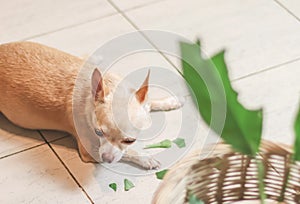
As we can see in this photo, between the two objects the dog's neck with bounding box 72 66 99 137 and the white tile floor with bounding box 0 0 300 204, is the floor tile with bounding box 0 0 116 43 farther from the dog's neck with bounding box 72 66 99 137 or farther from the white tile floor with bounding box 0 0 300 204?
the dog's neck with bounding box 72 66 99 137

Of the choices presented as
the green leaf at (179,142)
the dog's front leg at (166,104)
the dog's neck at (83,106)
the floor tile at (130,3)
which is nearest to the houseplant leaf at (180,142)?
the green leaf at (179,142)

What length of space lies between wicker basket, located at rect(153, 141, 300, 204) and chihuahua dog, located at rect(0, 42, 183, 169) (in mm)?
387

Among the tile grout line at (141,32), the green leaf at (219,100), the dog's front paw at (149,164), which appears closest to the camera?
the green leaf at (219,100)

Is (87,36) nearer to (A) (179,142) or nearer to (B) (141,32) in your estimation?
(B) (141,32)

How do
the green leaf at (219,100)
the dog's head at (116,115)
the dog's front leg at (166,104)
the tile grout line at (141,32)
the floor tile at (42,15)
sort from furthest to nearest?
the floor tile at (42,15) → the tile grout line at (141,32) → the dog's front leg at (166,104) → the dog's head at (116,115) → the green leaf at (219,100)

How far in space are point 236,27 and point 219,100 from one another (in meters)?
1.10

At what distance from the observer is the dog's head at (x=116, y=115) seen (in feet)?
4.57

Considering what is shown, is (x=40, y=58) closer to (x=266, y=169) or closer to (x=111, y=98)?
(x=111, y=98)

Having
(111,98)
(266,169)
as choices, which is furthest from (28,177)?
(266,169)

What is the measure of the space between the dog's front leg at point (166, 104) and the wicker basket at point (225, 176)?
58 cm

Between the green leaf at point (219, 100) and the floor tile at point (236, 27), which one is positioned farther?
the floor tile at point (236, 27)

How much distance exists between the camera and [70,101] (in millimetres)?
1488

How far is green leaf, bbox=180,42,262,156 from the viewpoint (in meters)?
0.78

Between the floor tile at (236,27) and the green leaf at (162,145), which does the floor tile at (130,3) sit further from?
the green leaf at (162,145)
